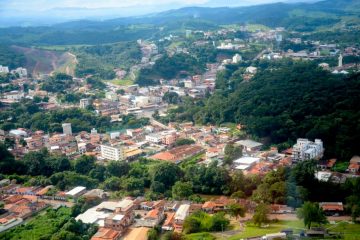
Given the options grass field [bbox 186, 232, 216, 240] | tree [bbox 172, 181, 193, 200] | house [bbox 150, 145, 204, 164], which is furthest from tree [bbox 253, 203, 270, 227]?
house [bbox 150, 145, 204, 164]

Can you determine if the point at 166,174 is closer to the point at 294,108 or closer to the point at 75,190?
the point at 75,190

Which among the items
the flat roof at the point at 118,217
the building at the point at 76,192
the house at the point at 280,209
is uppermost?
the house at the point at 280,209

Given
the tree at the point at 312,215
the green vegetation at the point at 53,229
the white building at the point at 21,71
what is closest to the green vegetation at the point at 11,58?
the white building at the point at 21,71

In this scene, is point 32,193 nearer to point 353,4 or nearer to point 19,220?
point 19,220

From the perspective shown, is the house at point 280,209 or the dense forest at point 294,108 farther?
the dense forest at point 294,108

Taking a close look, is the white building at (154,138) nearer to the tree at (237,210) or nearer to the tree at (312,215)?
the tree at (237,210)

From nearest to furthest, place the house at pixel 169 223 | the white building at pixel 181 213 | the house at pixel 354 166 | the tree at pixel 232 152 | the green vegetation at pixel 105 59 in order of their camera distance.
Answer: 1. the house at pixel 169 223
2. the white building at pixel 181 213
3. the house at pixel 354 166
4. the tree at pixel 232 152
5. the green vegetation at pixel 105 59

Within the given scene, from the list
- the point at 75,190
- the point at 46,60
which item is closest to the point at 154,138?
the point at 75,190
